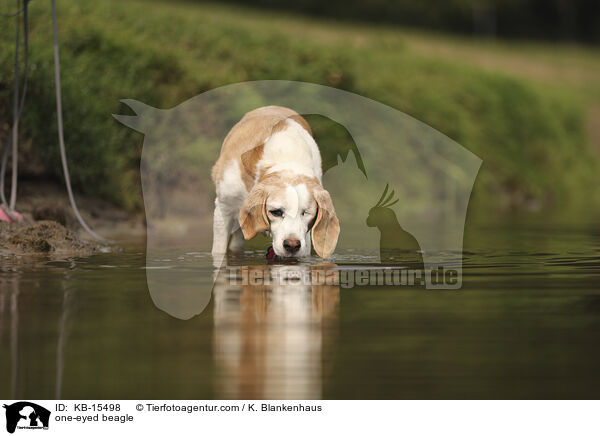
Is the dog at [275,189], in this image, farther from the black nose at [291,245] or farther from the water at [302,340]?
the water at [302,340]

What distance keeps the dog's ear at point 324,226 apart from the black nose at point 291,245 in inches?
17.0

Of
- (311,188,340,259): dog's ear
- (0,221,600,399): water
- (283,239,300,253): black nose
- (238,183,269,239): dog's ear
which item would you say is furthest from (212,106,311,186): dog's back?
(0,221,600,399): water

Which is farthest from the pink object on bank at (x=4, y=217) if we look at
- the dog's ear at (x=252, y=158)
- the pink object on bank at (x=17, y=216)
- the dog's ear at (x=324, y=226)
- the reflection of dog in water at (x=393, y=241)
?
the reflection of dog in water at (x=393, y=241)

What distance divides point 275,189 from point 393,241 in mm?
4071

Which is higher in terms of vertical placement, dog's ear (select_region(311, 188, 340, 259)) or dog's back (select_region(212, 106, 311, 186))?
dog's back (select_region(212, 106, 311, 186))

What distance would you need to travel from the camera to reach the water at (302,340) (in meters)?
4.35

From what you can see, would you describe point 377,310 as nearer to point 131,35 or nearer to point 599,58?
point 131,35

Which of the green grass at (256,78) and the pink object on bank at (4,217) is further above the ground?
the green grass at (256,78)

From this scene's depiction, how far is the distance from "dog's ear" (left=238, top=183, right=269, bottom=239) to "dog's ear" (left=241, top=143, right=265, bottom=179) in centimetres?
52

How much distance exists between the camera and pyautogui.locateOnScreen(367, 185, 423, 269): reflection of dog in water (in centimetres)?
963
